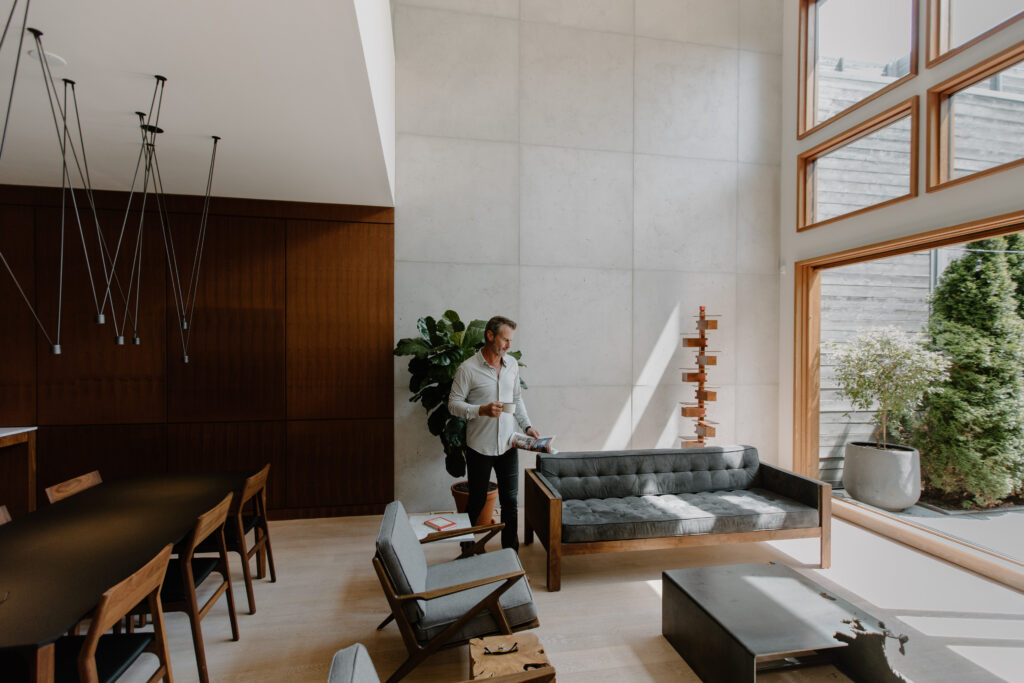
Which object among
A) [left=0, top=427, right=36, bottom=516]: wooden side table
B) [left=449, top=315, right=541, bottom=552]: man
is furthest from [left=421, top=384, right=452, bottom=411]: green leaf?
[left=0, top=427, right=36, bottom=516]: wooden side table

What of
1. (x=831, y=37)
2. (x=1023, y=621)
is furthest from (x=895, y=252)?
(x=1023, y=621)

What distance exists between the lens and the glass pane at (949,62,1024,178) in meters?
3.59

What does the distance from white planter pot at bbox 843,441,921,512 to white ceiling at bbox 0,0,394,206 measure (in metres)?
5.10

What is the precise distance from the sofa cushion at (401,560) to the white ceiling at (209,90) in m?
2.24

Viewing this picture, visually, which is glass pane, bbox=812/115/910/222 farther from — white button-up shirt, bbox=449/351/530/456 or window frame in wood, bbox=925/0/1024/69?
white button-up shirt, bbox=449/351/530/456

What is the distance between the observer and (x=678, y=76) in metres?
5.59

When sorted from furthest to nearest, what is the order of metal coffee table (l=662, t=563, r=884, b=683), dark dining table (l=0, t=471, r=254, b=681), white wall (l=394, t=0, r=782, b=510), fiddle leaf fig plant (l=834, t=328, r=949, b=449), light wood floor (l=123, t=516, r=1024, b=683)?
white wall (l=394, t=0, r=782, b=510) < fiddle leaf fig plant (l=834, t=328, r=949, b=449) < light wood floor (l=123, t=516, r=1024, b=683) < metal coffee table (l=662, t=563, r=884, b=683) < dark dining table (l=0, t=471, r=254, b=681)

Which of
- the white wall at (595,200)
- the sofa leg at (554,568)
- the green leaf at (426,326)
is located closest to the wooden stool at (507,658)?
the sofa leg at (554,568)

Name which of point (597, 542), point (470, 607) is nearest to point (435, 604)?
point (470, 607)

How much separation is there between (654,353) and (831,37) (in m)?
3.92

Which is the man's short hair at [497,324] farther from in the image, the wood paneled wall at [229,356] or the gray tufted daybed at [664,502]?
the wood paneled wall at [229,356]

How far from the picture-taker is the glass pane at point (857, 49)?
4512 mm

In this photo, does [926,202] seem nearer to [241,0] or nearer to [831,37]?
[831,37]

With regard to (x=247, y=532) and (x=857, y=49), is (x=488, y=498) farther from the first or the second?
(x=857, y=49)
